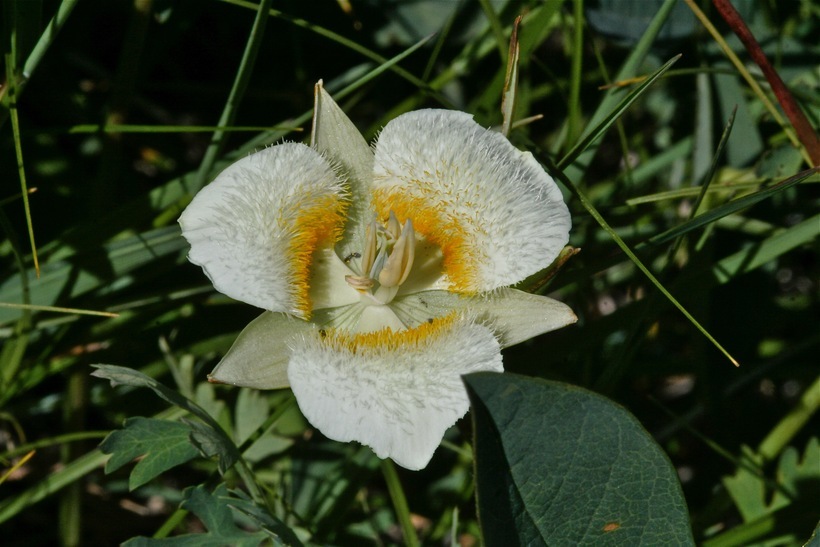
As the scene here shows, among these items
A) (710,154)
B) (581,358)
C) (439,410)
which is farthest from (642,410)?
(439,410)

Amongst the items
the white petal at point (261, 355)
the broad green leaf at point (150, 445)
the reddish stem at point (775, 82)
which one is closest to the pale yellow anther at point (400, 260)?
the white petal at point (261, 355)

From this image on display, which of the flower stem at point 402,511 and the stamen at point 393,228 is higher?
the stamen at point 393,228

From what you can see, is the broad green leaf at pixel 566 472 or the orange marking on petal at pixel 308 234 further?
the orange marking on petal at pixel 308 234

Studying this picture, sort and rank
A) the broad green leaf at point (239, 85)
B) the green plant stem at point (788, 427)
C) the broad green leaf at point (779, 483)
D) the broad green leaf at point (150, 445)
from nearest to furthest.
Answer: the broad green leaf at point (150, 445)
the broad green leaf at point (239, 85)
the broad green leaf at point (779, 483)
the green plant stem at point (788, 427)

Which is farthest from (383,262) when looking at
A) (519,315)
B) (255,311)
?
(255,311)

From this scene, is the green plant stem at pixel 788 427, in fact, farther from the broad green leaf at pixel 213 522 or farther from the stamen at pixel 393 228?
the broad green leaf at pixel 213 522

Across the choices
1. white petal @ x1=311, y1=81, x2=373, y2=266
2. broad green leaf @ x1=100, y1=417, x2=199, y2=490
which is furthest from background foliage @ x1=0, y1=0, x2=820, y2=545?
white petal @ x1=311, y1=81, x2=373, y2=266

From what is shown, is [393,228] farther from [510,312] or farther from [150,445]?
[150,445]
